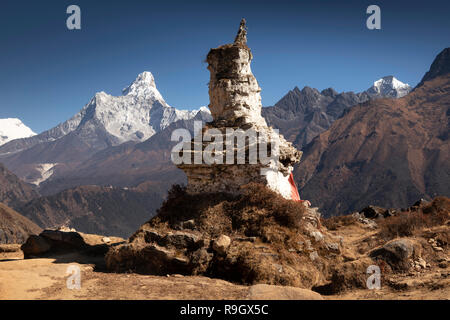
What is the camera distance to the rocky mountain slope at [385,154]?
318 feet

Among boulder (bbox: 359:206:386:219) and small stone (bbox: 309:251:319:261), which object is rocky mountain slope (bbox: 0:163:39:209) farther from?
small stone (bbox: 309:251:319:261)

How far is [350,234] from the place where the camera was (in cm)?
1825

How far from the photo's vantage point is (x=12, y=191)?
149125 mm

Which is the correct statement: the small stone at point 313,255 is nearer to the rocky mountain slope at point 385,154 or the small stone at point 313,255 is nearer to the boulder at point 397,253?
the boulder at point 397,253

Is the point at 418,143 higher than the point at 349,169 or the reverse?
higher

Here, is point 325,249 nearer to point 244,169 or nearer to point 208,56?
point 244,169

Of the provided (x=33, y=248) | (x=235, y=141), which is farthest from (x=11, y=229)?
(x=235, y=141)

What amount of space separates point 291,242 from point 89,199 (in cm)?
12652

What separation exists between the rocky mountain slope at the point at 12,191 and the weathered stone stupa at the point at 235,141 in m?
149

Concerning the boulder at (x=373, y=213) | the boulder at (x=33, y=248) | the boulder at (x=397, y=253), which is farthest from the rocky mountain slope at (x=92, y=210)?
the boulder at (x=397, y=253)

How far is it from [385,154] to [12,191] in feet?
504

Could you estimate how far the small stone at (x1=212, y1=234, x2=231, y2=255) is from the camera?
1038cm

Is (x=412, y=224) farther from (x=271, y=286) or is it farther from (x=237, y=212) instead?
(x=271, y=286)
